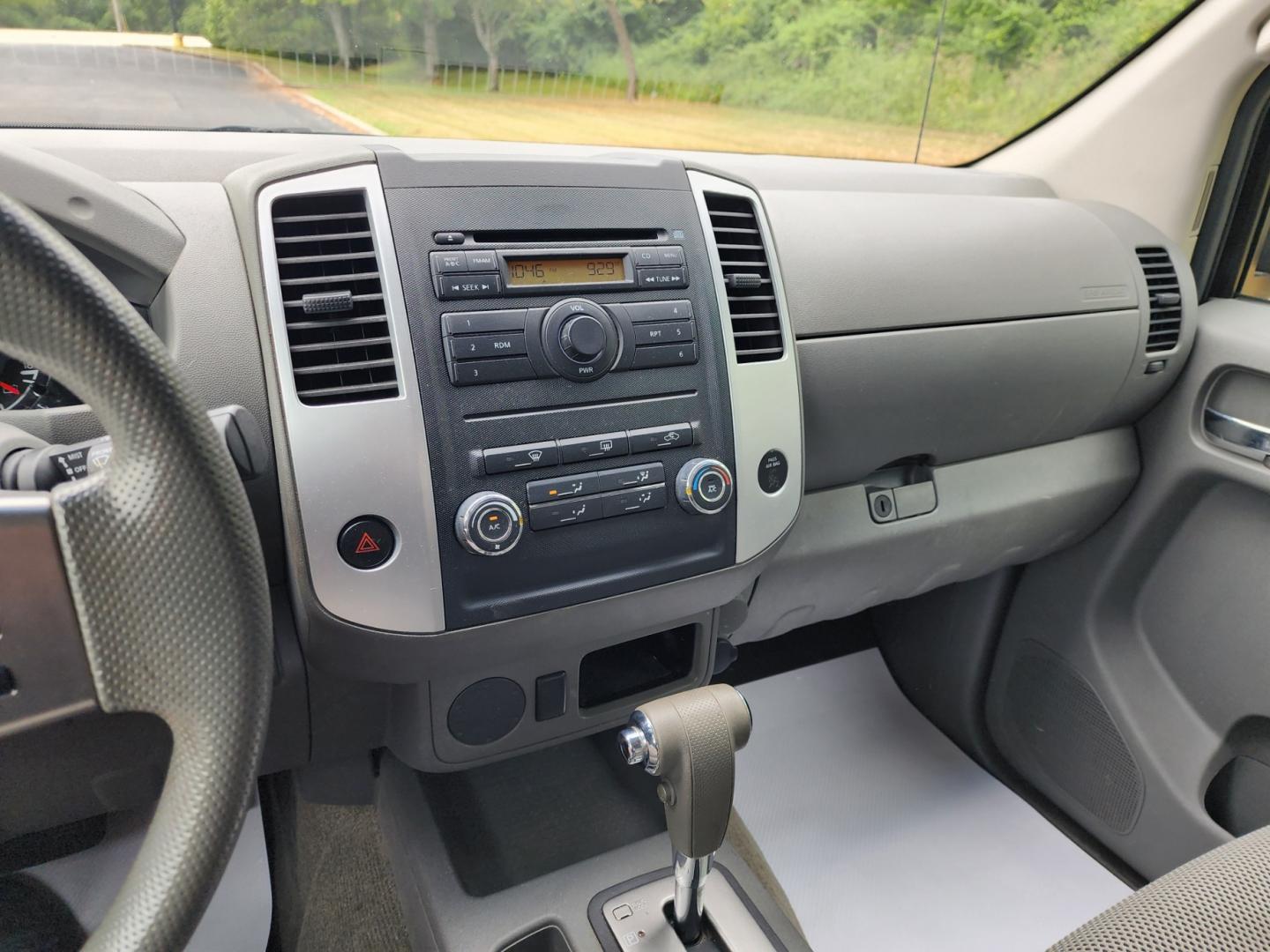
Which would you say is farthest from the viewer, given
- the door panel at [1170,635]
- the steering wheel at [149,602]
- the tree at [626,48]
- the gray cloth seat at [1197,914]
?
the door panel at [1170,635]

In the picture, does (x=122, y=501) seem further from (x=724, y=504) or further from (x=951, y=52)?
(x=951, y=52)

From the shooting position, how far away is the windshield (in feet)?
3.44

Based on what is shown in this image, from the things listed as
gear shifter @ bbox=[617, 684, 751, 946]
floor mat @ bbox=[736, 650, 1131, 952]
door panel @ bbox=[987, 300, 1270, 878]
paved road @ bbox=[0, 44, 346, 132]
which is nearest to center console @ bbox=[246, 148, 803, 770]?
gear shifter @ bbox=[617, 684, 751, 946]

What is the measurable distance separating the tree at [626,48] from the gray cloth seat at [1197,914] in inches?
49.7

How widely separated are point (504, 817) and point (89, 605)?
0.79 m

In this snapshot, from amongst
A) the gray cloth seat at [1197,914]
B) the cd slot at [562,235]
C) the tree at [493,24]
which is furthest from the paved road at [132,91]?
the gray cloth seat at [1197,914]

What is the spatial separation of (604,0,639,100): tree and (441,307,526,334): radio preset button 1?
0.70 metres

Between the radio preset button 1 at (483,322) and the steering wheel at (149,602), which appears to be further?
the radio preset button 1 at (483,322)

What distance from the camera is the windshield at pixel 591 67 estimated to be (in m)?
1.05

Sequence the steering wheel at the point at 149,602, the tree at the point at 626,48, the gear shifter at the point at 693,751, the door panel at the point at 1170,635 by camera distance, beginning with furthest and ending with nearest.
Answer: the door panel at the point at 1170,635, the tree at the point at 626,48, the gear shifter at the point at 693,751, the steering wheel at the point at 149,602

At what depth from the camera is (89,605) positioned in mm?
488

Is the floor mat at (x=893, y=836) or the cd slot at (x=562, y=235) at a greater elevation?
the cd slot at (x=562, y=235)

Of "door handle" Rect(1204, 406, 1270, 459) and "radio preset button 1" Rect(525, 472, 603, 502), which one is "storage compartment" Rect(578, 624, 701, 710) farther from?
"door handle" Rect(1204, 406, 1270, 459)

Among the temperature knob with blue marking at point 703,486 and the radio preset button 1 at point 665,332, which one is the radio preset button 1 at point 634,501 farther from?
the radio preset button 1 at point 665,332
